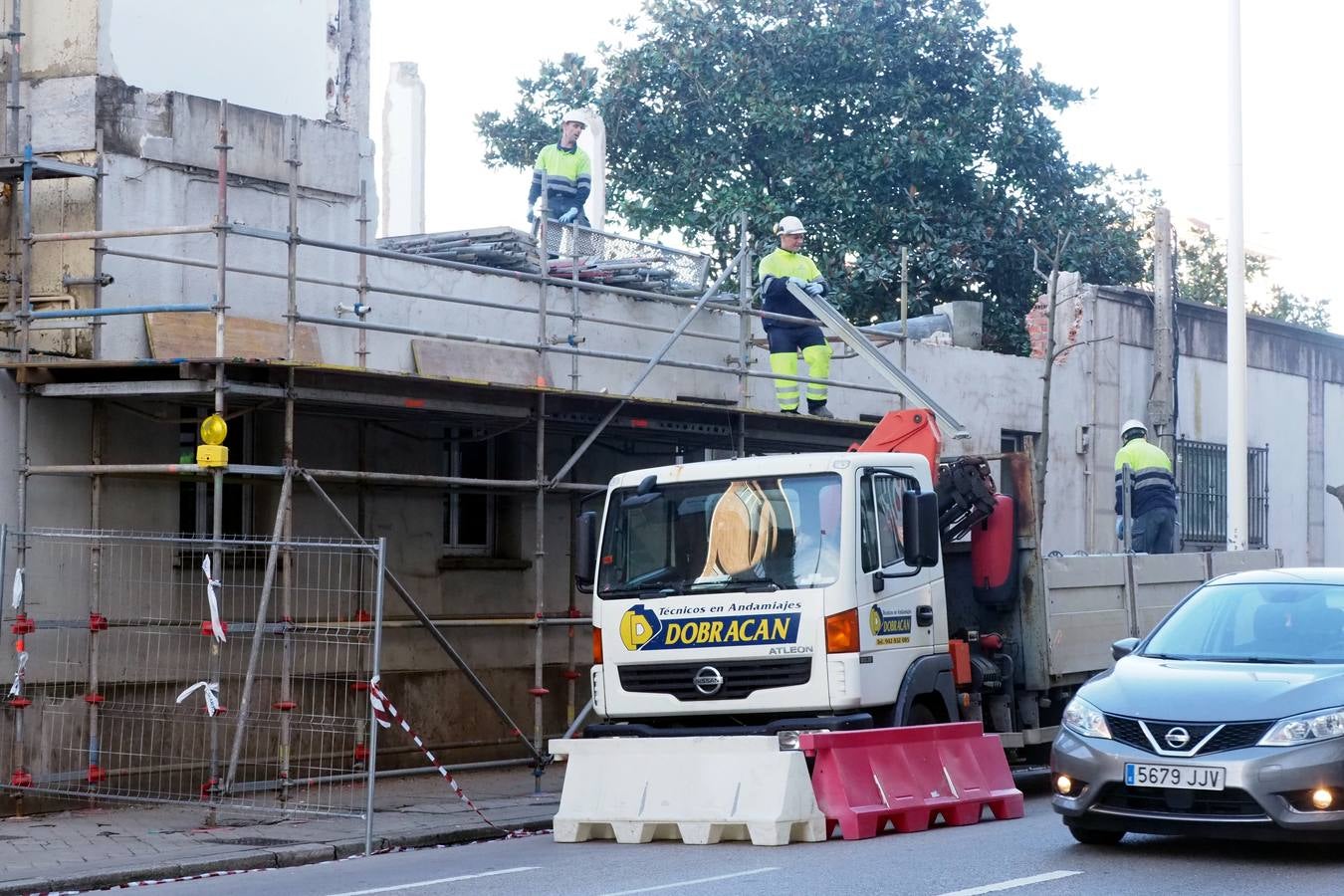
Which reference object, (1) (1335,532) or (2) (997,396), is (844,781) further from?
(1) (1335,532)

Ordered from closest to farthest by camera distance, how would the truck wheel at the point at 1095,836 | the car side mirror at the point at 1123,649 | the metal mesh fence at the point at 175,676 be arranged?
the truck wheel at the point at 1095,836 → the car side mirror at the point at 1123,649 → the metal mesh fence at the point at 175,676

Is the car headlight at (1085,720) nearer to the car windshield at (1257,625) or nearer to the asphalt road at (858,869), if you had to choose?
the asphalt road at (858,869)

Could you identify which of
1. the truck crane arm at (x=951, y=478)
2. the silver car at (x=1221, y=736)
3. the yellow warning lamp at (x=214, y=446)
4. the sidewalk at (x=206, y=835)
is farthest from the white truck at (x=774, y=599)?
the yellow warning lamp at (x=214, y=446)

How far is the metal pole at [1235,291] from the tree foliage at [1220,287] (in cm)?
1683

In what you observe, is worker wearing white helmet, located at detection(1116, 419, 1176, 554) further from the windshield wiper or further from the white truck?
the windshield wiper

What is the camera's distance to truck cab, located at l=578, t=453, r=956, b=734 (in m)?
11.2

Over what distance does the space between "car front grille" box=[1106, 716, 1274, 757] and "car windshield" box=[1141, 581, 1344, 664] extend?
0.92 m

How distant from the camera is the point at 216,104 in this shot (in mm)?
15016

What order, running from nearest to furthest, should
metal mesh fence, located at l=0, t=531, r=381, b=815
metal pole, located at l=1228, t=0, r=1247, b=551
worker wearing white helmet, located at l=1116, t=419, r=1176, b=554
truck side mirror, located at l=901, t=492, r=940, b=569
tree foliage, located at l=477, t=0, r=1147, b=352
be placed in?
1. truck side mirror, located at l=901, t=492, r=940, b=569
2. metal mesh fence, located at l=0, t=531, r=381, b=815
3. worker wearing white helmet, located at l=1116, t=419, r=1176, b=554
4. metal pole, located at l=1228, t=0, r=1247, b=551
5. tree foliage, located at l=477, t=0, r=1147, b=352

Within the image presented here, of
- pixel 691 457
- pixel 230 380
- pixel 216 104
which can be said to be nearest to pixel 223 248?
pixel 230 380

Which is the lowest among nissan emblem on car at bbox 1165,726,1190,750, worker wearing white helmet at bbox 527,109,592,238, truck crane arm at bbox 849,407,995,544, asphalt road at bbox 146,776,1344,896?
asphalt road at bbox 146,776,1344,896

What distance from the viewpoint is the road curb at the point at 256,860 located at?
1000cm

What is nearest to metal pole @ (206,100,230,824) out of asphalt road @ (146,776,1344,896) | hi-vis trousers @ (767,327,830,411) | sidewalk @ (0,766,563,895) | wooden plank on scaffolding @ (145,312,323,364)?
sidewalk @ (0,766,563,895)

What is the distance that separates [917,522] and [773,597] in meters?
1.14
